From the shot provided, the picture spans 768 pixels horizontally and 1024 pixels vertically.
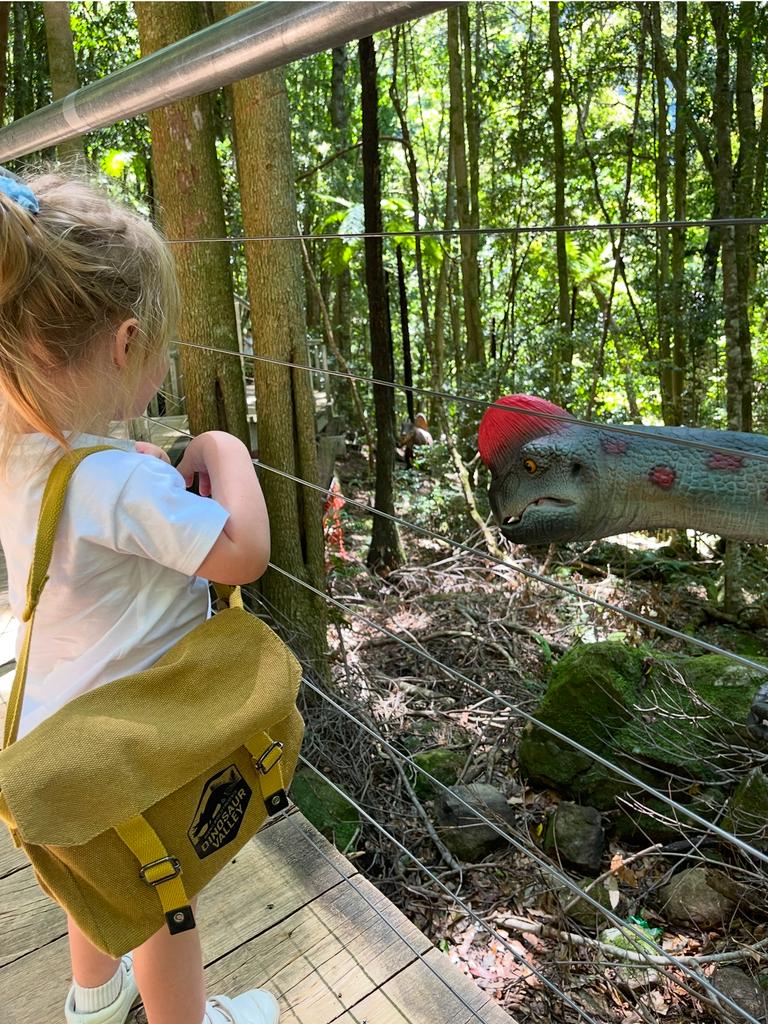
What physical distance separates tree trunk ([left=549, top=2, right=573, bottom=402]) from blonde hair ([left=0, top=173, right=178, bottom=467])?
25.9 ft

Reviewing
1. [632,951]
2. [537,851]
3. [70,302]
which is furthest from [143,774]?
[537,851]

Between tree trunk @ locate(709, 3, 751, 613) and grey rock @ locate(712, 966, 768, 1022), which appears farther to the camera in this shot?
tree trunk @ locate(709, 3, 751, 613)

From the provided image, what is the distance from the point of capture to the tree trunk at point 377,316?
5.50m

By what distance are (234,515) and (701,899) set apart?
7.66ft

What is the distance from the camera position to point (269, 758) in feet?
3.43

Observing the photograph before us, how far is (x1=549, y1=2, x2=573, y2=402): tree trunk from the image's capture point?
338 inches

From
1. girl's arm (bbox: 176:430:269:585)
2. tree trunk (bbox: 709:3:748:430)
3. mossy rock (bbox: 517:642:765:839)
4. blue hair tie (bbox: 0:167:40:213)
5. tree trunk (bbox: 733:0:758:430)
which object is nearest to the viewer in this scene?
blue hair tie (bbox: 0:167:40:213)

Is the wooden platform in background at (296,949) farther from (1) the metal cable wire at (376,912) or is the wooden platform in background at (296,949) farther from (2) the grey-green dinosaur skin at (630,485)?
(2) the grey-green dinosaur skin at (630,485)

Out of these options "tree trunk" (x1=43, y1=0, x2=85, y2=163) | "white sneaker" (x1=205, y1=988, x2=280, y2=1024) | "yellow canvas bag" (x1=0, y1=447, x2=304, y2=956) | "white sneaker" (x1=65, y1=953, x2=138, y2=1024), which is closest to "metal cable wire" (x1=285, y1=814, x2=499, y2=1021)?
"white sneaker" (x1=205, y1=988, x2=280, y2=1024)

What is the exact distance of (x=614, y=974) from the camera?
2166 millimetres

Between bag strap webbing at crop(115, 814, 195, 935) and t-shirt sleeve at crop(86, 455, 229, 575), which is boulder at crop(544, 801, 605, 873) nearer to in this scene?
bag strap webbing at crop(115, 814, 195, 935)

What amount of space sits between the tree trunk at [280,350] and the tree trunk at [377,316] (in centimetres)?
261

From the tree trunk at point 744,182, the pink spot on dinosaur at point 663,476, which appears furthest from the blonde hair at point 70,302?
the tree trunk at point 744,182

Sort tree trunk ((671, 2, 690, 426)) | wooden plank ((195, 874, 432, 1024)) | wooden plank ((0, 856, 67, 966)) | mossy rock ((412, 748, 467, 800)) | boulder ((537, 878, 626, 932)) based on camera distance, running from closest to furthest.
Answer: wooden plank ((195, 874, 432, 1024)), wooden plank ((0, 856, 67, 966)), boulder ((537, 878, 626, 932)), mossy rock ((412, 748, 467, 800)), tree trunk ((671, 2, 690, 426))
